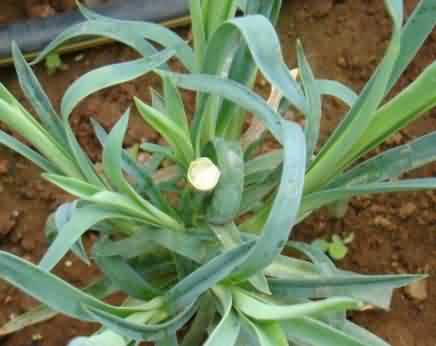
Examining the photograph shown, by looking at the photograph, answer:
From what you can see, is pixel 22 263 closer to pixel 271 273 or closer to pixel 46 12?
pixel 271 273

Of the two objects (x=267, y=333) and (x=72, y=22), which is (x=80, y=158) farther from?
(x=72, y=22)

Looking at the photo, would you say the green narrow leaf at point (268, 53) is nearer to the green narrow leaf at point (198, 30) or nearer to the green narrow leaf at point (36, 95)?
the green narrow leaf at point (198, 30)

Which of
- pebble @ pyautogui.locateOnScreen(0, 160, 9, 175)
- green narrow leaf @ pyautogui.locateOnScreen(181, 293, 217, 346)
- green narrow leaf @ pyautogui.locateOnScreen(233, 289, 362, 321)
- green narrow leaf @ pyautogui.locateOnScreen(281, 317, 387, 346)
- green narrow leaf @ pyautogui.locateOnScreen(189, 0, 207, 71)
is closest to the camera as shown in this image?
green narrow leaf @ pyautogui.locateOnScreen(233, 289, 362, 321)

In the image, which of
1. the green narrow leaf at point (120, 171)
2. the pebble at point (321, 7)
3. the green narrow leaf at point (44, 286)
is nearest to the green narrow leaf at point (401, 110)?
the green narrow leaf at point (120, 171)

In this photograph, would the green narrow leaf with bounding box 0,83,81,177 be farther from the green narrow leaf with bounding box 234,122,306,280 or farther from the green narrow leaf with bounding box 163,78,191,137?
the green narrow leaf with bounding box 234,122,306,280

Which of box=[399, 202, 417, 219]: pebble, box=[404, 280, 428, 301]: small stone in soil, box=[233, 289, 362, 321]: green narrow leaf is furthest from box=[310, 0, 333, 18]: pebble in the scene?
box=[233, 289, 362, 321]: green narrow leaf

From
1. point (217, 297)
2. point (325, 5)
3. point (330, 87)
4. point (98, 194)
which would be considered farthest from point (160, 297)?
point (325, 5)

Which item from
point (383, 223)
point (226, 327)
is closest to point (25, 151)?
point (226, 327)
